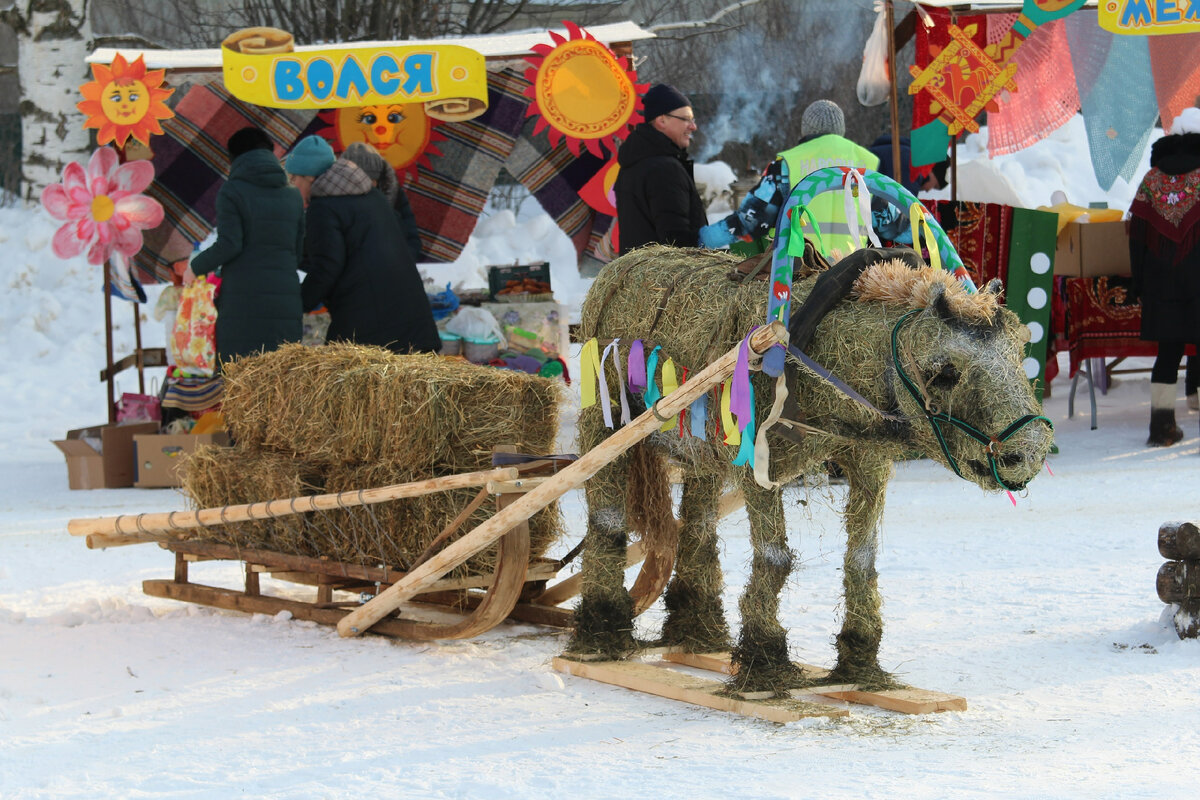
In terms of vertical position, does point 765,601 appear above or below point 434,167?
below

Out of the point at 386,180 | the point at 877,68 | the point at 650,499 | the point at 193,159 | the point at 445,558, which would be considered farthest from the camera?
the point at 193,159

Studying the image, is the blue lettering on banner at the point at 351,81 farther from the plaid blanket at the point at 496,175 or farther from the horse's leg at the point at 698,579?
the horse's leg at the point at 698,579

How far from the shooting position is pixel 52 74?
14016mm

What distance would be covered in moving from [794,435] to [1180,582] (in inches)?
69.9

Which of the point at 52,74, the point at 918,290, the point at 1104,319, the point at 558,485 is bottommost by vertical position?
the point at 558,485

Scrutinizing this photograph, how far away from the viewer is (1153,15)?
28.3ft

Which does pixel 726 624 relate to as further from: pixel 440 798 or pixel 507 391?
pixel 440 798

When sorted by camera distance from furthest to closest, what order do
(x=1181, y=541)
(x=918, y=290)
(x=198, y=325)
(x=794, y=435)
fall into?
(x=198, y=325), (x=1181, y=541), (x=794, y=435), (x=918, y=290)

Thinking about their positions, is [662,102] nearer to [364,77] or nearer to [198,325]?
[364,77]

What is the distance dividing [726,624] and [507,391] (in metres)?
1.24

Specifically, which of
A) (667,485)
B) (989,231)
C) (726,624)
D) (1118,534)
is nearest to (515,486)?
(667,485)

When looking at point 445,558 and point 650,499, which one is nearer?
point 445,558

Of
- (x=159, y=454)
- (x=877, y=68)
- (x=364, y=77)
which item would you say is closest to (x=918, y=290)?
(x=877, y=68)

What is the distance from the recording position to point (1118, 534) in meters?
6.70
